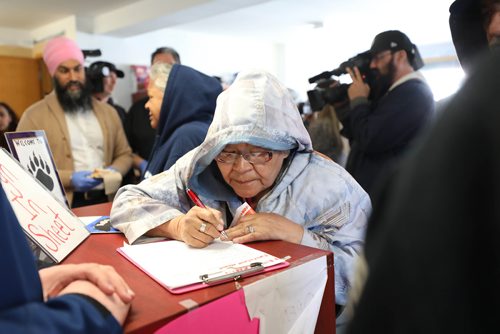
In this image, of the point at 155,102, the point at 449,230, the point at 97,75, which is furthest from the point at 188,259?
the point at 97,75

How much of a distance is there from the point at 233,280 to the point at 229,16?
5.41 meters

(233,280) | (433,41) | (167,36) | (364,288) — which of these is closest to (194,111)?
(233,280)

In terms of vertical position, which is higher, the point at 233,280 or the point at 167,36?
the point at 167,36

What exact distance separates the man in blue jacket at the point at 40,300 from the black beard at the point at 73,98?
2.07 metres

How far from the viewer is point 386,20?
5922 millimetres

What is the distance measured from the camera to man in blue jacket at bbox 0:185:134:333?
0.44 meters

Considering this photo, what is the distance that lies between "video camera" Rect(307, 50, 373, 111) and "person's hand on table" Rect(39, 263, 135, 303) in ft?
5.85

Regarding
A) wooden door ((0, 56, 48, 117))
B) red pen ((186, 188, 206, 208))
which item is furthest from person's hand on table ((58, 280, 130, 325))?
wooden door ((0, 56, 48, 117))

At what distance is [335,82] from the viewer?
241cm

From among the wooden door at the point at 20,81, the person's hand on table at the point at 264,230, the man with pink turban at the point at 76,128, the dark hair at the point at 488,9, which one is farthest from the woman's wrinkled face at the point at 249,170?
the wooden door at the point at 20,81

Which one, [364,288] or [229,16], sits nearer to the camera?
[364,288]

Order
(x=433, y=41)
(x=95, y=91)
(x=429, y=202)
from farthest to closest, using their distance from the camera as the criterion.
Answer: (x=433, y=41)
(x=95, y=91)
(x=429, y=202)

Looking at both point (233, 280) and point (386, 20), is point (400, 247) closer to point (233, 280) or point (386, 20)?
point (233, 280)

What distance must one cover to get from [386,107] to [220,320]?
148 centimetres
